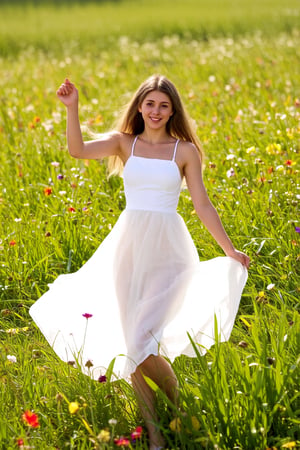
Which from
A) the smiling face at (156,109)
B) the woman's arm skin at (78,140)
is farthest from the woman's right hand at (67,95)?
the smiling face at (156,109)

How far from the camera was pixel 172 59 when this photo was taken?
11.3 meters

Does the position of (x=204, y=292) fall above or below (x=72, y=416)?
above

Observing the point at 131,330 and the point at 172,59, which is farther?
the point at 172,59

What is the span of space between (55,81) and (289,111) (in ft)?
14.4

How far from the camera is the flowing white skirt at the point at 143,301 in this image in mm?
2916

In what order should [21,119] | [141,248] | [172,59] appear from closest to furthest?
[141,248], [21,119], [172,59]

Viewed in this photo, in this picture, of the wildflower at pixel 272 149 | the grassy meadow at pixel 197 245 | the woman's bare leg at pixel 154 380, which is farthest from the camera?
the wildflower at pixel 272 149

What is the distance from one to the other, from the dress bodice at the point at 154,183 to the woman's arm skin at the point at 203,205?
2.1 inches

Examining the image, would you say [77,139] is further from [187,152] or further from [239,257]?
[239,257]

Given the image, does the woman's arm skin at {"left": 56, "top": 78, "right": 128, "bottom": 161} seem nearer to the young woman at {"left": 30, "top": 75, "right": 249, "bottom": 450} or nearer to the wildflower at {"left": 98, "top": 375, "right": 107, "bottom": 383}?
the young woman at {"left": 30, "top": 75, "right": 249, "bottom": 450}

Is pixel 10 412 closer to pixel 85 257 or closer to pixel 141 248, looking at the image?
pixel 141 248

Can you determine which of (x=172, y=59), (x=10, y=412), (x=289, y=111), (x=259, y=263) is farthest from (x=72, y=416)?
(x=172, y=59)

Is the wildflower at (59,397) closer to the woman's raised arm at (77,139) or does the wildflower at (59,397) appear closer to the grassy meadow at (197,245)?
the grassy meadow at (197,245)

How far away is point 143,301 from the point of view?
9.69ft
